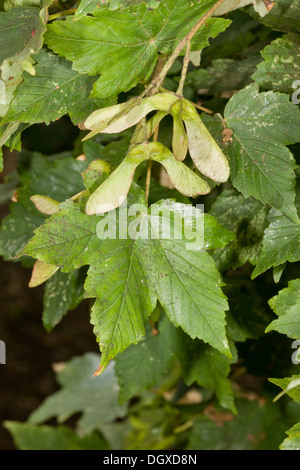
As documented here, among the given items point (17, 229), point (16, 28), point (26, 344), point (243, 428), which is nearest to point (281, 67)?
point (16, 28)

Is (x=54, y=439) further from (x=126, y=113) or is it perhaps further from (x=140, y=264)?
(x=126, y=113)

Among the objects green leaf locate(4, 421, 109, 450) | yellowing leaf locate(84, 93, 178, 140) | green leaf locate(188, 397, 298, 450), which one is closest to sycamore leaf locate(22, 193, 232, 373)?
yellowing leaf locate(84, 93, 178, 140)

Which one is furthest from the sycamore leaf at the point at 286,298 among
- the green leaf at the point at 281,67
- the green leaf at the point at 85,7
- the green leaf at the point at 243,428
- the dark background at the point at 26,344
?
the dark background at the point at 26,344

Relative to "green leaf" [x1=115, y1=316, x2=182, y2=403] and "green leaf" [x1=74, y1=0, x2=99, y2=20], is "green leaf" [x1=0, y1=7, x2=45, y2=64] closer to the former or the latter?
"green leaf" [x1=74, y1=0, x2=99, y2=20]

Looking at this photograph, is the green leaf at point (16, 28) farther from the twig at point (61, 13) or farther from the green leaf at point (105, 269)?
the green leaf at point (105, 269)

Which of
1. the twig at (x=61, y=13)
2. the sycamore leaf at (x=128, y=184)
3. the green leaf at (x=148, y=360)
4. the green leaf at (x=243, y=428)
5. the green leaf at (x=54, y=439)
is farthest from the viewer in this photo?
the green leaf at (x=54, y=439)

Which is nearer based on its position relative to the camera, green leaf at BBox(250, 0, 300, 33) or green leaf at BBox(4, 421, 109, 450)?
green leaf at BBox(250, 0, 300, 33)
